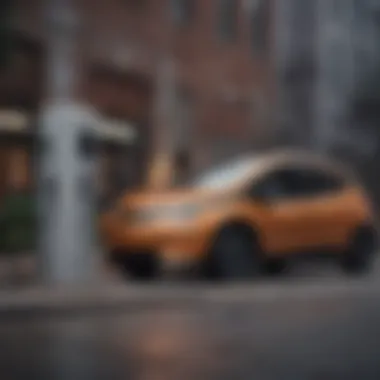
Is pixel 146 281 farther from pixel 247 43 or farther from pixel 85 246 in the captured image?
pixel 247 43

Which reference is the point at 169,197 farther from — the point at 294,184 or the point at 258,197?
the point at 294,184

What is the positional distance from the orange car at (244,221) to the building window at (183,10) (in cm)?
325

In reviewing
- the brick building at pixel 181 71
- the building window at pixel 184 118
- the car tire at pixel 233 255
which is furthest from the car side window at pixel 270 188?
the building window at pixel 184 118

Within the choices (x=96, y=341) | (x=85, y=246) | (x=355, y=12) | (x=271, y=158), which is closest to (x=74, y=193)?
(x=85, y=246)

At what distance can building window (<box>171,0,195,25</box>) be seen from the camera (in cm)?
2188

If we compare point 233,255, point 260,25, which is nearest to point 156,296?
point 233,255

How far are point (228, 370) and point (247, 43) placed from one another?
491 inches

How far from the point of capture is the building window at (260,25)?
22.4 metres

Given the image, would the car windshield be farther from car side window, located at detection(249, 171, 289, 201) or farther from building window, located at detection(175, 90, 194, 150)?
building window, located at detection(175, 90, 194, 150)

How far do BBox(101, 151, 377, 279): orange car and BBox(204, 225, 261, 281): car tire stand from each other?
1 centimetres

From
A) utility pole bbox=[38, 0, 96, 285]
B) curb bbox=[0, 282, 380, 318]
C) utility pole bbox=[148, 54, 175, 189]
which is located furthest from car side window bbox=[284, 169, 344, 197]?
utility pole bbox=[148, 54, 175, 189]

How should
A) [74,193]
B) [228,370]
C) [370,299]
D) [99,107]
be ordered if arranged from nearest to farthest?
[228,370]
[370,299]
[74,193]
[99,107]

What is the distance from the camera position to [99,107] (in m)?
20.5

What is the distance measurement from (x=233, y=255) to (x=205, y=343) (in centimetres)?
599
